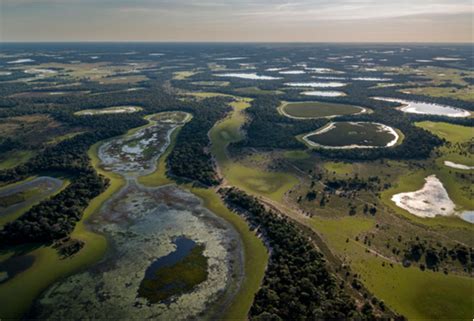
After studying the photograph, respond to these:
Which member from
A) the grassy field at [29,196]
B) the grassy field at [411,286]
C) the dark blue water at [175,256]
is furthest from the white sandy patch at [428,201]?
the grassy field at [29,196]

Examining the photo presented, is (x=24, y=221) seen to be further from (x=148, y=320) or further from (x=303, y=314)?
(x=303, y=314)

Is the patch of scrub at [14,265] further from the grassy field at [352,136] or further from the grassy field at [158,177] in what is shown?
the grassy field at [352,136]

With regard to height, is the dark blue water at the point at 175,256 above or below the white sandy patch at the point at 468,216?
below

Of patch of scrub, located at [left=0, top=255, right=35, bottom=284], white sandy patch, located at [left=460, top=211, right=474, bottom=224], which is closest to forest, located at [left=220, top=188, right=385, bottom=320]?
white sandy patch, located at [left=460, top=211, right=474, bottom=224]

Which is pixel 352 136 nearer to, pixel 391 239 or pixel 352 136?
pixel 352 136

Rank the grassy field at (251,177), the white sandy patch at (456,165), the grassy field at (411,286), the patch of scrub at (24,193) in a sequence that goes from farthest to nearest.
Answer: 1. the white sandy patch at (456,165)
2. the grassy field at (251,177)
3. the patch of scrub at (24,193)
4. the grassy field at (411,286)

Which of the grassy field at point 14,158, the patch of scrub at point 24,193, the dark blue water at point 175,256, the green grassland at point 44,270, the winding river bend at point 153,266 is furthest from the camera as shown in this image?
the grassy field at point 14,158

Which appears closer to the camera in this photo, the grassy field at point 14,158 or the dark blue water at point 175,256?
the dark blue water at point 175,256

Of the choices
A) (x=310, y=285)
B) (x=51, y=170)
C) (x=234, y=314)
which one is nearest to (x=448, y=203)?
(x=310, y=285)

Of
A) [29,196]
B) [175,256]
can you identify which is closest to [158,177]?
[29,196]
